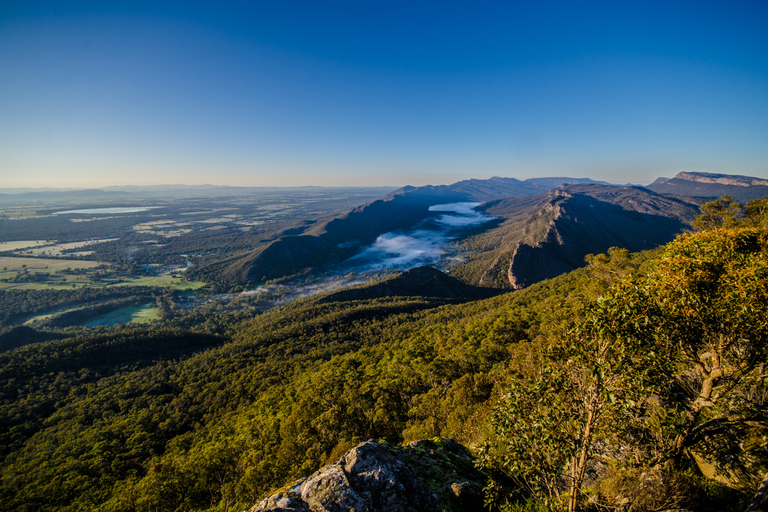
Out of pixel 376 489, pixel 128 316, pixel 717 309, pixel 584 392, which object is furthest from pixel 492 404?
pixel 128 316

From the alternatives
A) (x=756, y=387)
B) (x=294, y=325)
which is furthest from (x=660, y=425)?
(x=294, y=325)

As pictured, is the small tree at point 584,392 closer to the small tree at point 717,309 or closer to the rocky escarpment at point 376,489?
the small tree at point 717,309

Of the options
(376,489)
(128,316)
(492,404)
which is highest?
(376,489)

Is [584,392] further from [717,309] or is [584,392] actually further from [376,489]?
[376,489]

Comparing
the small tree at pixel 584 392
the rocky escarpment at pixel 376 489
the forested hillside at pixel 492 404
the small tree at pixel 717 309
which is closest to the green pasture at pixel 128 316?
the forested hillside at pixel 492 404

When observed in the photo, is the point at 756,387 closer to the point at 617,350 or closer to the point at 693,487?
the point at 693,487

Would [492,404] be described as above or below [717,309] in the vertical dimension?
below

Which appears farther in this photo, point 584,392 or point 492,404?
point 492,404
